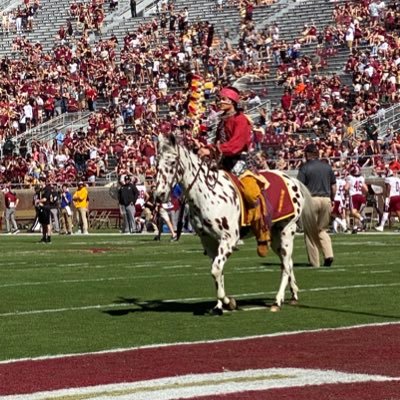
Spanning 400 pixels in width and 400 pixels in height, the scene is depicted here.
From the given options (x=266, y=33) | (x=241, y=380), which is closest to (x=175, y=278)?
(x=241, y=380)

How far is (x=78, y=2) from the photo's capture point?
6550 centimetres

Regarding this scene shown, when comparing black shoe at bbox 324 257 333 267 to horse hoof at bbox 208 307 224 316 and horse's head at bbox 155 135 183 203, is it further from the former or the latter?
horse's head at bbox 155 135 183 203

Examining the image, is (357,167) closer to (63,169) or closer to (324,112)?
(324,112)

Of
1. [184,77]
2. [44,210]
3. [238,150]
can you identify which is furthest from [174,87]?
[238,150]

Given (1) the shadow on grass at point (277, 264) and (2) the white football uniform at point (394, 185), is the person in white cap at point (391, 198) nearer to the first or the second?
(2) the white football uniform at point (394, 185)

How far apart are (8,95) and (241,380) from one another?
50257mm

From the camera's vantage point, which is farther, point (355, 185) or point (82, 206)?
point (82, 206)

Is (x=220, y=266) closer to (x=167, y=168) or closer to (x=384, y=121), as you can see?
(x=167, y=168)

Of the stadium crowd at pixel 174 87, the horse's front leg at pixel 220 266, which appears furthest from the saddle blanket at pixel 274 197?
the stadium crowd at pixel 174 87

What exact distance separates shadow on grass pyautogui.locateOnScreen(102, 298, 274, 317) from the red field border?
262cm

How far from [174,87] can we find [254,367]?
43.4m

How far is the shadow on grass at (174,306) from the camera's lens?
587 inches

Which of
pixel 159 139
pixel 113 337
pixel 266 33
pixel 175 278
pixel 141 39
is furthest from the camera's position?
pixel 141 39

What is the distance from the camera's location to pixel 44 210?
35500 millimetres
